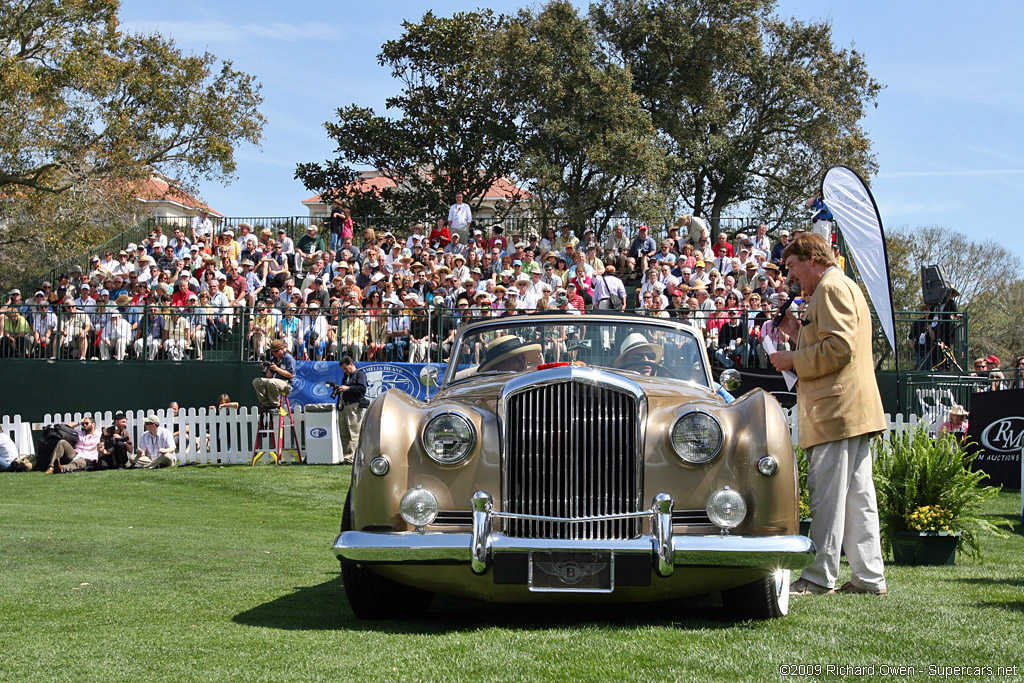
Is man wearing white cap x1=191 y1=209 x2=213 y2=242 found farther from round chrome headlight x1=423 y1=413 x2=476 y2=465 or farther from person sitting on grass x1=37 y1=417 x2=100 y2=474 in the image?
round chrome headlight x1=423 y1=413 x2=476 y2=465

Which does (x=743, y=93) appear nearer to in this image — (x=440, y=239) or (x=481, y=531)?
(x=440, y=239)

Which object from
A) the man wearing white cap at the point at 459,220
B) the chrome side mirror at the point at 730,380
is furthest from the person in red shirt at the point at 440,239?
the chrome side mirror at the point at 730,380

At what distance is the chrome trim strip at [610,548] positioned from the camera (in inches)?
203

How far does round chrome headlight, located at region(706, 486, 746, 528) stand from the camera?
5.32 m

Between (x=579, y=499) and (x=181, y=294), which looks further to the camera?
(x=181, y=294)

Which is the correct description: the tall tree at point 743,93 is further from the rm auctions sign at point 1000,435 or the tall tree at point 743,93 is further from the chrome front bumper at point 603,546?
the chrome front bumper at point 603,546

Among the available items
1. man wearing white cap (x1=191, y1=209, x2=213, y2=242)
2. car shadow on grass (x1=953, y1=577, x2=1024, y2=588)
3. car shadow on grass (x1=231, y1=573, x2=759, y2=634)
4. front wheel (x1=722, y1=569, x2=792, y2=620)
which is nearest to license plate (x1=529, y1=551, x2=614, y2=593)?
car shadow on grass (x1=231, y1=573, x2=759, y2=634)

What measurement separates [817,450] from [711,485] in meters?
1.19

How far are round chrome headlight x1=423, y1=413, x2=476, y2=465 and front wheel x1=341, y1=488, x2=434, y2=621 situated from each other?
0.62 meters

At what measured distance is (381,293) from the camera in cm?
2047

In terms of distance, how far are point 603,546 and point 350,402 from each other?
13649 millimetres

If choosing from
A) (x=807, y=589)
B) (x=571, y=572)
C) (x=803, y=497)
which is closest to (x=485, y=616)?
(x=571, y=572)

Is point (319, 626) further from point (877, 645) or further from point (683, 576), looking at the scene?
point (877, 645)

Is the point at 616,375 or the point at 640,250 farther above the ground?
→ the point at 640,250
